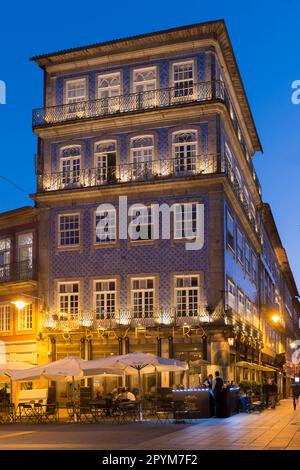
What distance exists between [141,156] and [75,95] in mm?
5858

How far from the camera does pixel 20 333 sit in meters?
42.2

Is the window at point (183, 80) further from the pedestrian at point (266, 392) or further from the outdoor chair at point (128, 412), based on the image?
the outdoor chair at point (128, 412)

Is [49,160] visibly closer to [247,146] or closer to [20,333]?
[20,333]

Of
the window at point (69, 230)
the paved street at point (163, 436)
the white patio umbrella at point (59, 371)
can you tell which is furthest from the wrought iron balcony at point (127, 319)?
the paved street at point (163, 436)

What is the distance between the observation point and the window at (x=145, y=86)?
40.9m

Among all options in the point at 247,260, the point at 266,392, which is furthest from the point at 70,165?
the point at 266,392

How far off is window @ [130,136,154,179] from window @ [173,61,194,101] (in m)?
2.76

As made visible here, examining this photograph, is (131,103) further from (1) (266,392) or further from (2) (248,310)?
(1) (266,392)

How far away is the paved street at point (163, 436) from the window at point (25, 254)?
15.4 metres

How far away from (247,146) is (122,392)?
2636 cm

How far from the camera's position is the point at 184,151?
39.8 meters

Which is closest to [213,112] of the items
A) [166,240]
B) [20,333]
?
[166,240]

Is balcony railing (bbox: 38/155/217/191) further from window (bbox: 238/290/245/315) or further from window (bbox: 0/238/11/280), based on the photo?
window (bbox: 238/290/245/315)

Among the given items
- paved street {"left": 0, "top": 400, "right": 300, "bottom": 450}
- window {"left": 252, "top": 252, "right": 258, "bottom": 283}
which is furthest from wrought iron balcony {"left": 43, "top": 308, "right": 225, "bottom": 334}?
window {"left": 252, "top": 252, "right": 258, "bottom": 283}
